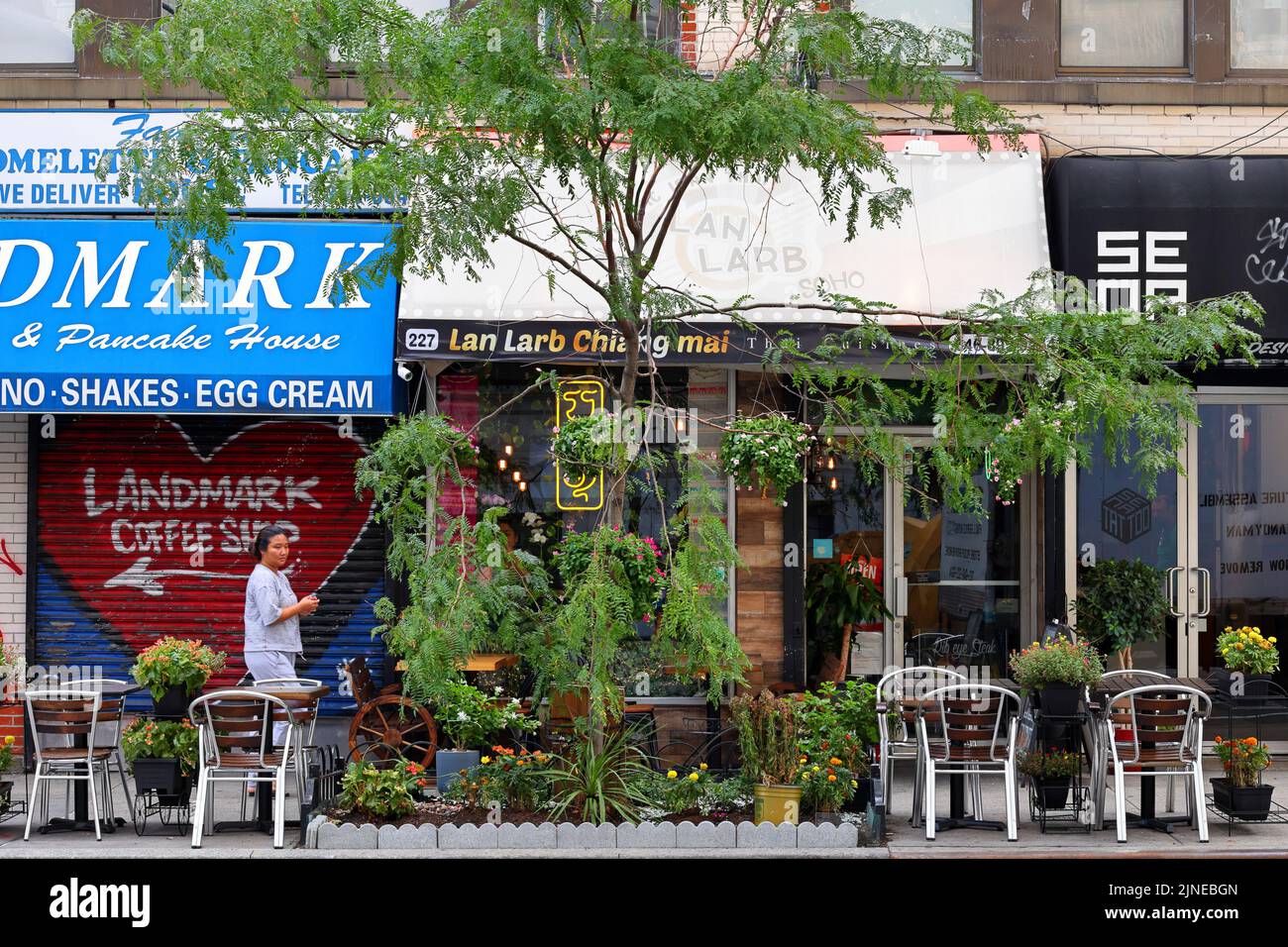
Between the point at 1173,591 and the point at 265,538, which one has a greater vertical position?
the point at 265,538

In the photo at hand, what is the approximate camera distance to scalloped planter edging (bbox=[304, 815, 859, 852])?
8266mm

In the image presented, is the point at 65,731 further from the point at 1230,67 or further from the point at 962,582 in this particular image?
the point at 1230,67

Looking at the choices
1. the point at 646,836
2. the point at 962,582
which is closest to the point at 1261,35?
the point at 962,582

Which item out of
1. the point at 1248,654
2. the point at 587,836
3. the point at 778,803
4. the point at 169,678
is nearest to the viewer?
the point at 587,836

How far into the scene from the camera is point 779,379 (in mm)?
10555

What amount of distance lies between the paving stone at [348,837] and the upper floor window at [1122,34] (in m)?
8.59

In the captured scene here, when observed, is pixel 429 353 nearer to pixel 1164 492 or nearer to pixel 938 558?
pixel 938 558

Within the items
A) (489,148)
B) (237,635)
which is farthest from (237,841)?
(489,148)

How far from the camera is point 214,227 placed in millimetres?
8477

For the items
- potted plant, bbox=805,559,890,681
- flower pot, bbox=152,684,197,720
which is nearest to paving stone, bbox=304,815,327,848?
flower pot, bbox=152,684,197,720

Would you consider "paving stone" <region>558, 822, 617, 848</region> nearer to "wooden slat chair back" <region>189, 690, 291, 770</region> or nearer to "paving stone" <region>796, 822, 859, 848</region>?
"paving stone" <region>796, 822, 859, 848</region>

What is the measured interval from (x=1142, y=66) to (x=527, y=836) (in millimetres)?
8441

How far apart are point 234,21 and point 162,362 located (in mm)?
3535

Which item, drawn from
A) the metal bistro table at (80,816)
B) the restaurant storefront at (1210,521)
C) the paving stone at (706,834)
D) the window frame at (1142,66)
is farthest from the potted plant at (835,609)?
the metal bistro table at (80,816)
